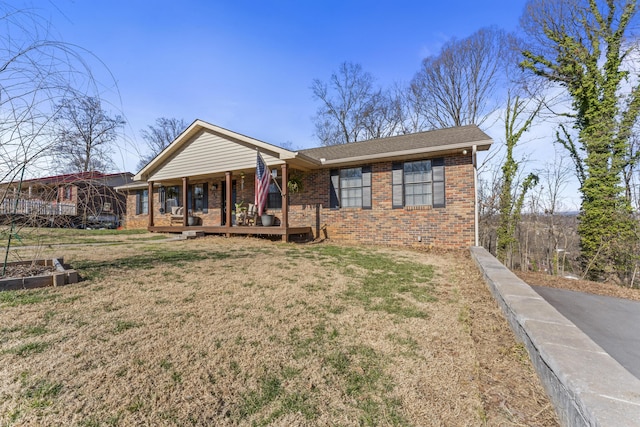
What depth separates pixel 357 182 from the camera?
977 cm

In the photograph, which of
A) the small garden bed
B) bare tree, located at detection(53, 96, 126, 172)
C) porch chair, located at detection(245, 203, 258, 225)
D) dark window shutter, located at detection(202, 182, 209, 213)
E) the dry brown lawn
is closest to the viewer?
the dry brown lawn

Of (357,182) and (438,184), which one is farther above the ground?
(357,182)

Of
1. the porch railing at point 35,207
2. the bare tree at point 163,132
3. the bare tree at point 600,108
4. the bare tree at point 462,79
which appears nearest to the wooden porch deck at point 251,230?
the porch railing at point 35,207

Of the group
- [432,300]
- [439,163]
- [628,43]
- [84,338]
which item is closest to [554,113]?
[628,43]

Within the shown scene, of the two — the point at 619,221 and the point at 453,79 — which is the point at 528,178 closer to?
→ the point at 619,221

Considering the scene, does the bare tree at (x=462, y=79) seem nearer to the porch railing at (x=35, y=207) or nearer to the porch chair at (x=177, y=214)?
the porch chair at (x=177, y=214)

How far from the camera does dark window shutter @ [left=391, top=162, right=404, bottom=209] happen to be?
9.00 meters

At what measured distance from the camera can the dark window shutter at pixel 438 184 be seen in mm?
8438

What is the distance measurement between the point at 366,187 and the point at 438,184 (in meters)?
2.27

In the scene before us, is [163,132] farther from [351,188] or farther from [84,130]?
[84,130]

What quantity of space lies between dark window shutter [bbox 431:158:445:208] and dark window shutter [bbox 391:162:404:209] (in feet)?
3.15

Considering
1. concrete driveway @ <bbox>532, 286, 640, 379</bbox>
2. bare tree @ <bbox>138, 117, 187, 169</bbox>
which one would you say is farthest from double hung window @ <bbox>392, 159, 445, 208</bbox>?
bare tree @ <bbox>138, 117, 187, 169</bbox>

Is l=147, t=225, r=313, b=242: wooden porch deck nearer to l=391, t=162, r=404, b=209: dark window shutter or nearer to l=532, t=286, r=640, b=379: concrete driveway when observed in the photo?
l=391, t=162, r=404, b=209: dark window shutter

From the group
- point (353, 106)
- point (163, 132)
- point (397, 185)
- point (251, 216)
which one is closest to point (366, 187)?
point (397, 185)
